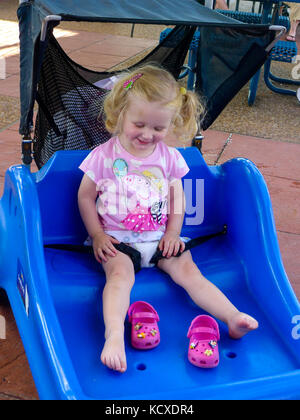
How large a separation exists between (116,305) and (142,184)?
368 millimetres

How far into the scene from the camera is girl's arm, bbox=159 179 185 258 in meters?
1.51

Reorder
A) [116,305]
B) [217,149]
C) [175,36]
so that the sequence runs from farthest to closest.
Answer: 1. [217,149]
2. [175,36]
3. [116,305]

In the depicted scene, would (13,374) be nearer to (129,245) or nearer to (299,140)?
(129,245)

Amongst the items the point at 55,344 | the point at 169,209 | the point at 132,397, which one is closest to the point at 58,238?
the point at 169,209

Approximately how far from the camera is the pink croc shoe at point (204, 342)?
4.03 feet

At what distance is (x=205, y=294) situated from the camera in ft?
4.62

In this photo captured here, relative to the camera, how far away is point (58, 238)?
159 cm

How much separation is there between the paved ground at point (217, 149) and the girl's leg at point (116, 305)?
0.25 meters

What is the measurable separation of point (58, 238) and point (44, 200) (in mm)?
124

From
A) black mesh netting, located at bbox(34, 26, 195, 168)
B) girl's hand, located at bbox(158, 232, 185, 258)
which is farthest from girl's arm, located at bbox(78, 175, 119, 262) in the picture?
black mesh netting, located at bbox(34, 26, 195, 168)
